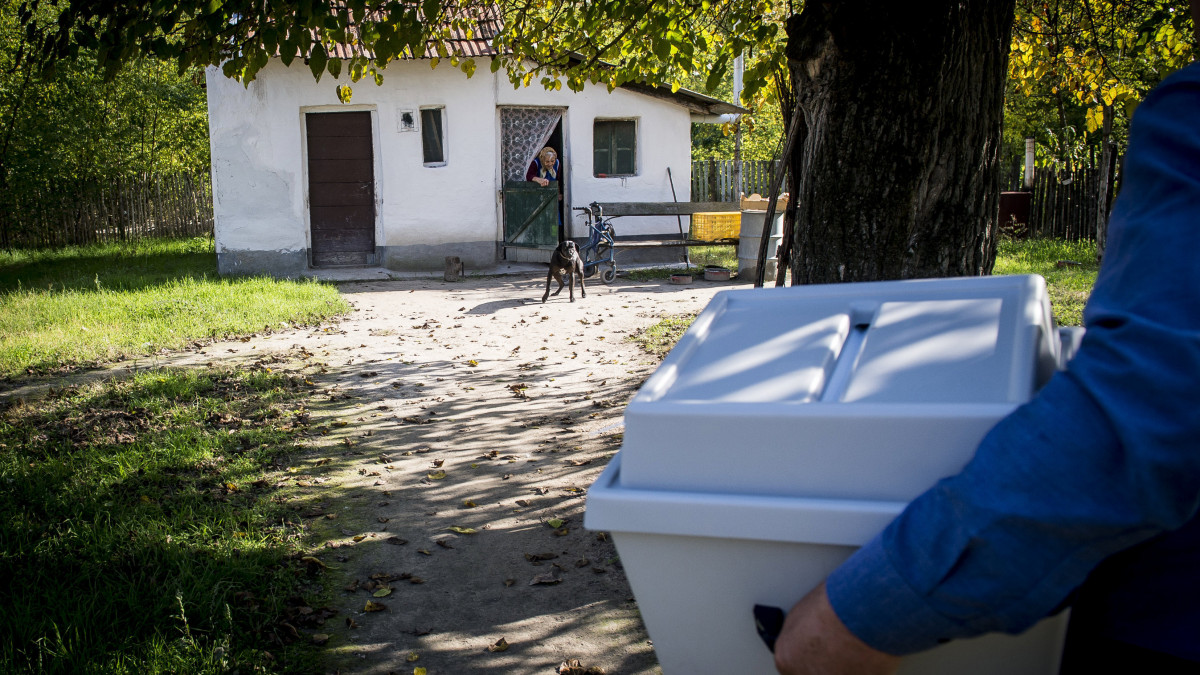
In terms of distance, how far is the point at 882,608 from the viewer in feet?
3.25

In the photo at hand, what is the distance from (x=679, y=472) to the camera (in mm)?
1267

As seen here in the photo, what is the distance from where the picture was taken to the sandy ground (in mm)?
3217

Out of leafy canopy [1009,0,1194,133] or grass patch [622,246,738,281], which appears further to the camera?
grass patch [622,246,738,281]

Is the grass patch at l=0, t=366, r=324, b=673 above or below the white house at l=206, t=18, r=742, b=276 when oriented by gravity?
below

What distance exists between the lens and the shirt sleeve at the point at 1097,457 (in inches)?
32.2

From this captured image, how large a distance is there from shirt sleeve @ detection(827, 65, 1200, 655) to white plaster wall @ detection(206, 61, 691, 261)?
A: 47.2 feet

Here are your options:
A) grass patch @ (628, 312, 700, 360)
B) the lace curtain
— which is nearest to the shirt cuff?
grass patch @ (628, 312, 700, 360)

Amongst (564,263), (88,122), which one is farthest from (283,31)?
(88,122)

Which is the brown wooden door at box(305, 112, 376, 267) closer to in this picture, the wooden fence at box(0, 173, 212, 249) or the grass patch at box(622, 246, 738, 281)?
the grass patch at box(622, 246, 738, 281)

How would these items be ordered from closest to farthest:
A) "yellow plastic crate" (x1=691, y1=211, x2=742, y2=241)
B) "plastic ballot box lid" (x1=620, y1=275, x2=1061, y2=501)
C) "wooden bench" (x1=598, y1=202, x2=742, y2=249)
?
"plastic ballot box lid" (x1=620, y1=275, x2=1061, y2=501)
"wooden bench" (x1=598, y1=202, x2=742, y2=249)
"yellow plastic crate" (x1=691, y1=211, x2=742, y2=241)

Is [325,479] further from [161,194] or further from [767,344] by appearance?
[161,194]

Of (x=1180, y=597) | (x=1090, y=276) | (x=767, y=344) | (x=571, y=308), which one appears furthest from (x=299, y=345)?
(x=1090, y=276)

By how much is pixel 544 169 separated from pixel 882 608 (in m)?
15.2

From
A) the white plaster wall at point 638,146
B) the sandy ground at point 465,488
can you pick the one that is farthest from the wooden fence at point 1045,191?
the sandy ground at point 465,488
